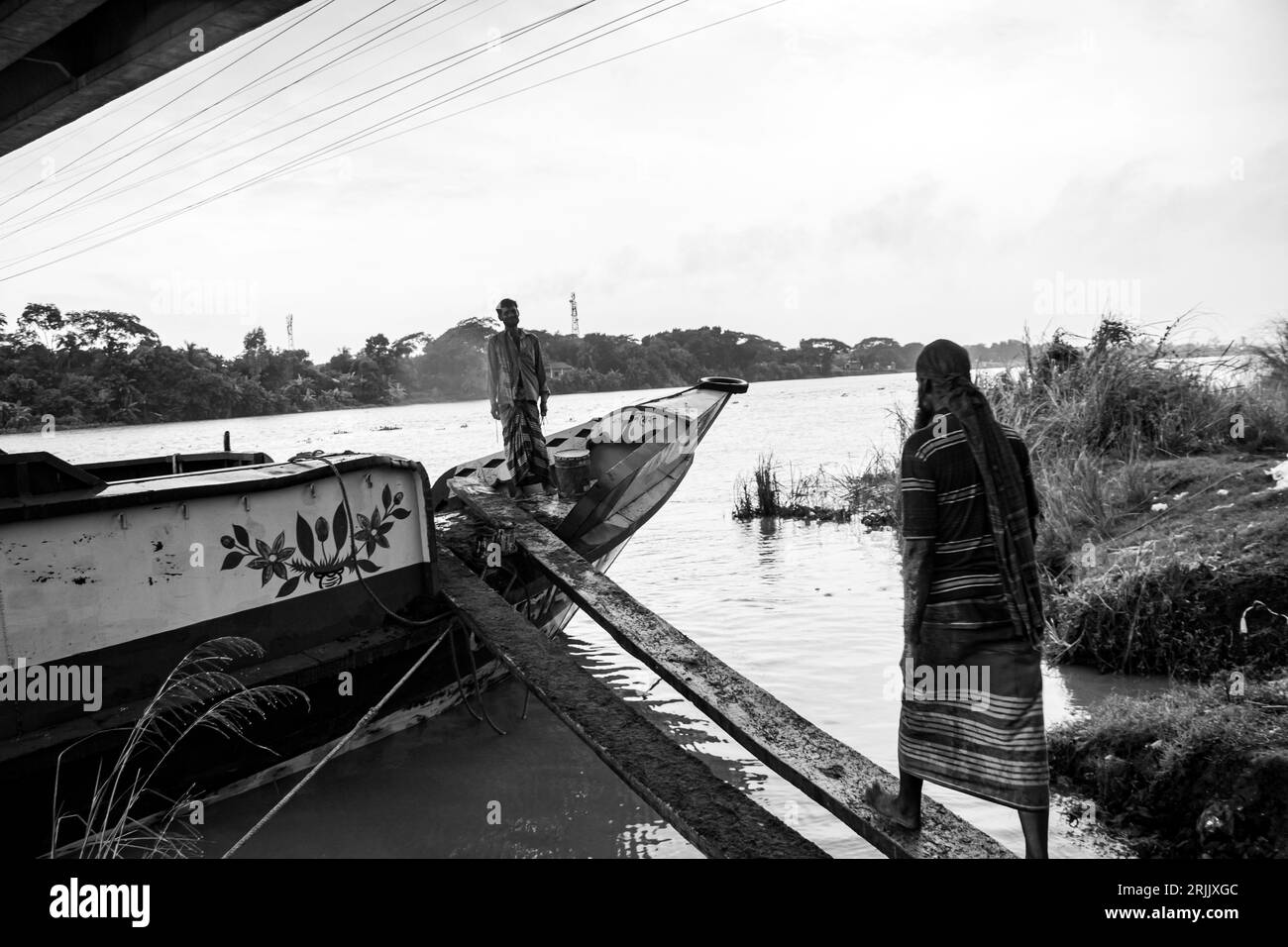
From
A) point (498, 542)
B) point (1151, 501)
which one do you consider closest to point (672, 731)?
point (498, 542)

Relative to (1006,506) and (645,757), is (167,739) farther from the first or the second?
(1006,506)

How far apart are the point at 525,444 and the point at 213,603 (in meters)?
3.47

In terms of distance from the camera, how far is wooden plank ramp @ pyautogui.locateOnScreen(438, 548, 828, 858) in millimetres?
3107

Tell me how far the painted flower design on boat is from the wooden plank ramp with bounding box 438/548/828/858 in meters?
0.81

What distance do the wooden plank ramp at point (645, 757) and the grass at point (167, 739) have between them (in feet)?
4.02

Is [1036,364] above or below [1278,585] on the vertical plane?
above

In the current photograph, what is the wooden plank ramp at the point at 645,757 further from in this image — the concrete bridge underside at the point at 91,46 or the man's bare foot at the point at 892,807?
the concrete bridge underside at the point at 91,46

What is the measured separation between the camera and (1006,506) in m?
2.79


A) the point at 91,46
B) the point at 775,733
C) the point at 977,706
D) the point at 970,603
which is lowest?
the point at 775,733

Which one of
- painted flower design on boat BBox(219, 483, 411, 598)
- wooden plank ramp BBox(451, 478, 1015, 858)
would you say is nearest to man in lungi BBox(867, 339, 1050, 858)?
wooden plank ramp BBox(451, 478, 1015, 858)
